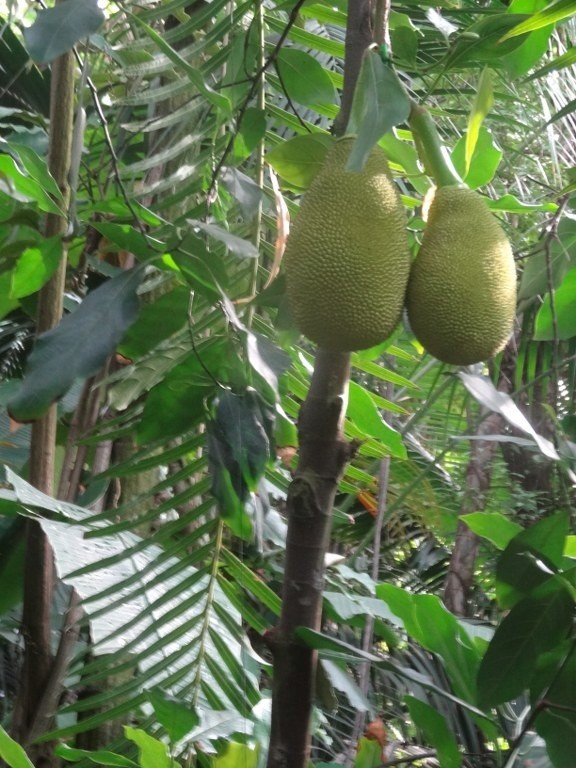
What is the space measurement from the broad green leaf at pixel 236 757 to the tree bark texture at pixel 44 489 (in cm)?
30

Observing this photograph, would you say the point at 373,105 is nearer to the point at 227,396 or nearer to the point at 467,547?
the point at 227,396

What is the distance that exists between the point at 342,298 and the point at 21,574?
0.62 metres

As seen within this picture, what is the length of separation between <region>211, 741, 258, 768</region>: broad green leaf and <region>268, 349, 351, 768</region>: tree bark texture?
0.09m

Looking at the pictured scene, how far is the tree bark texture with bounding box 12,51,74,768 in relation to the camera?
787 millimetres

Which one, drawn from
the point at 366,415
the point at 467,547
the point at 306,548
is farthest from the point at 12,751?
the point at 467,547

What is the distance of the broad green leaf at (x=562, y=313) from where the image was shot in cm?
74

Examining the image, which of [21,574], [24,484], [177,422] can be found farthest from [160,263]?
[21,574]

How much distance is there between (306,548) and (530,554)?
166 millimetres

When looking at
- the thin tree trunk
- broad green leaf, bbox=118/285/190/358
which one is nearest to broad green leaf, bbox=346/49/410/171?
broad green leaf, bbox=118/285/190/358

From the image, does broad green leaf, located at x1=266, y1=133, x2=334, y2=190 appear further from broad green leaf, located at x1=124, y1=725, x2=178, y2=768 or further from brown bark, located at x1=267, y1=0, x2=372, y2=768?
broad green leaf, located at x1=124, y1=725, x2=178, y2=768

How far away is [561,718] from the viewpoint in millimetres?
558

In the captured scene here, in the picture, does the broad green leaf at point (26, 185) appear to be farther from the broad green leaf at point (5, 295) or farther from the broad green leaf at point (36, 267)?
the broad green leaf at point (5, 295)

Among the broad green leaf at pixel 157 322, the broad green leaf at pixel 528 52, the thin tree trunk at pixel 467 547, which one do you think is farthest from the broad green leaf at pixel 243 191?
the thin tree trunk at pixel 467 547

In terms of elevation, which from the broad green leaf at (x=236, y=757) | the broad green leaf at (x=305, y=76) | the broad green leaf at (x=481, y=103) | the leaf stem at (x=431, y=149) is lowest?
the broad green leaf at (x=236, y=757)
